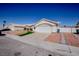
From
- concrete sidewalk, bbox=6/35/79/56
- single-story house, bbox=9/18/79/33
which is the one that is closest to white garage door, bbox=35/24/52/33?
single-story house, bbox=9/18/79/33

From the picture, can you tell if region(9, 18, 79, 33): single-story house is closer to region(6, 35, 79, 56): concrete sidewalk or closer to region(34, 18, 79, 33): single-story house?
region(34, 18, 79, 33): single-story house

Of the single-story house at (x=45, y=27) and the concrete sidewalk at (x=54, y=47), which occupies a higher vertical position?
the single-story house at (x=45, y=27)

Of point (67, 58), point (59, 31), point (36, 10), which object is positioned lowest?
point (67, 58)

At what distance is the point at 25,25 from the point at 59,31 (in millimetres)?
472

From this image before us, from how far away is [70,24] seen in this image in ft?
9.29

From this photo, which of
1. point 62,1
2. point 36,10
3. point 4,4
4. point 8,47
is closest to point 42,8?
point 36,10

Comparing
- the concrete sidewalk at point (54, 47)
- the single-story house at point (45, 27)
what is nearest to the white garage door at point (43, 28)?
the single-story house at point (45, 27)

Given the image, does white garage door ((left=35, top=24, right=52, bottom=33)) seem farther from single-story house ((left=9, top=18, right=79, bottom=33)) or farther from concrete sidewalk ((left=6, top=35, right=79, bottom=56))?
concrete sidewalk ((left=6, top=35, right=79, bottom=56))

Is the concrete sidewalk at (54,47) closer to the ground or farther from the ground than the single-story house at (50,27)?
closer to the ground

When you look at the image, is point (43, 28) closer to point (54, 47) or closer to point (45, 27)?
point (45, 27)

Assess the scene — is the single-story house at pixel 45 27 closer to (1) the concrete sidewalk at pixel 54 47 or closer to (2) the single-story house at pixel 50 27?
(2) the single-story house at pixel 50 27

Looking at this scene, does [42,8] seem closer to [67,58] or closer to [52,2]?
[52,2]

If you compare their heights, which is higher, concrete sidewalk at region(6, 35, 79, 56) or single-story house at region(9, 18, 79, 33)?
single-story house at region(9, 18, 79, 33)

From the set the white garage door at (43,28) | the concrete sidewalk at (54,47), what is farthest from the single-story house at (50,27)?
the concrete sidewalk at (54,47)
